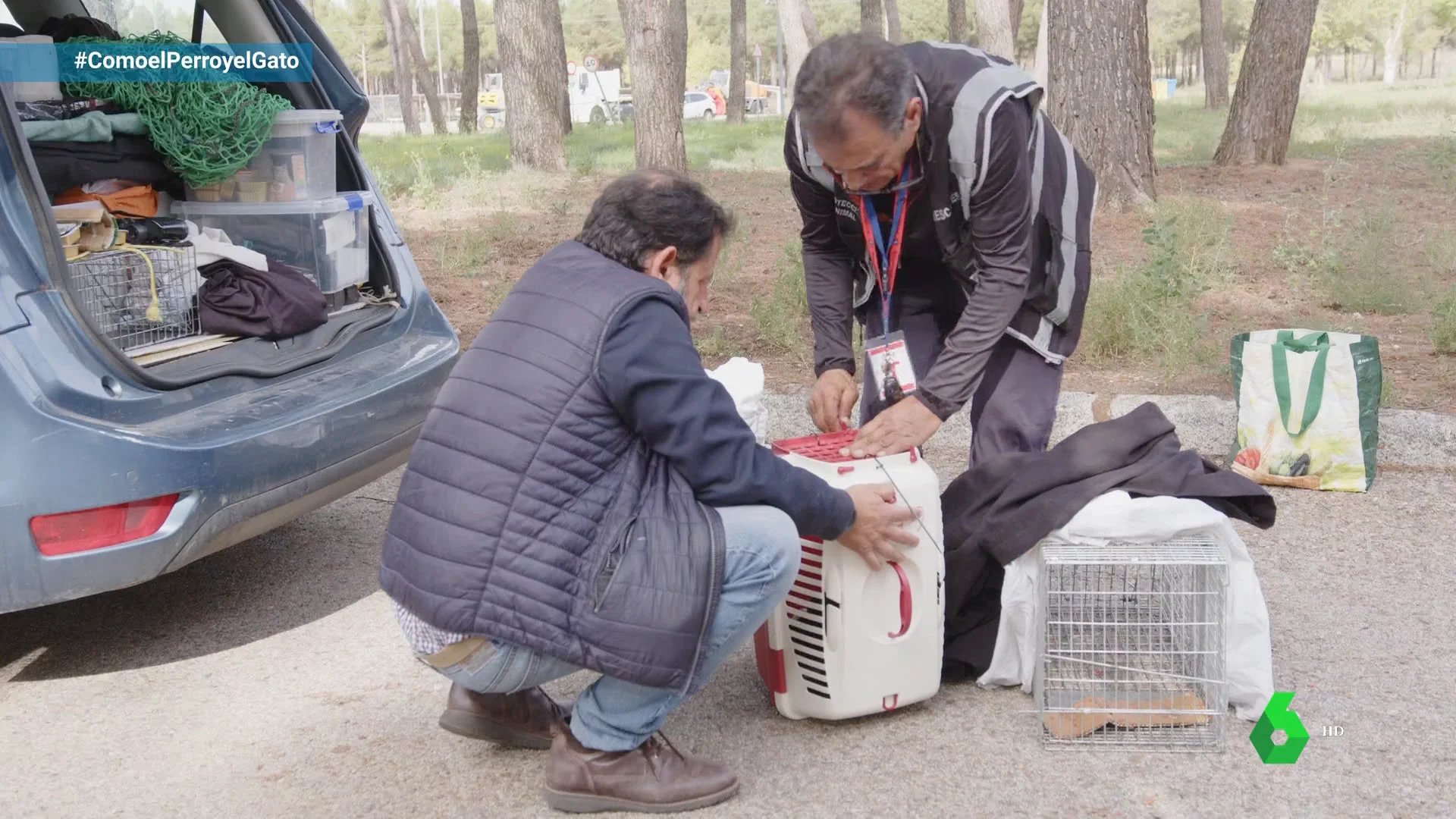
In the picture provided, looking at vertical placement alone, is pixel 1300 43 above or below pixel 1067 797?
above

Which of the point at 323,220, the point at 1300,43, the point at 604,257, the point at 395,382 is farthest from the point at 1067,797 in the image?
the point at 1300,43

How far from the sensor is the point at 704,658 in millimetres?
2773

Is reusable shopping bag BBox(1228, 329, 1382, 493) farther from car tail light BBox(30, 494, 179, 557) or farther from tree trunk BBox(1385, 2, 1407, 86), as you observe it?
tree trunk BBox(1385, 2, 1407, 86)

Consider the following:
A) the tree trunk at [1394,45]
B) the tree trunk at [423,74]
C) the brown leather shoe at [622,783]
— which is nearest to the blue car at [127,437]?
the brown leather shoe at [622,783]

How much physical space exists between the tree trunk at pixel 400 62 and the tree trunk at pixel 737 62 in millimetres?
7824

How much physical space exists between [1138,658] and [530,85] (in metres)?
11.8

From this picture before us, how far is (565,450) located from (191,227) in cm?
252

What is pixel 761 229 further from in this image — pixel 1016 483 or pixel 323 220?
pixel 1016 483

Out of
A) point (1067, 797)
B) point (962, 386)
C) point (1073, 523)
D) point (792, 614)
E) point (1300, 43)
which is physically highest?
point (1300, 43)

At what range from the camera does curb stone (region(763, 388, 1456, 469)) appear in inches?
207

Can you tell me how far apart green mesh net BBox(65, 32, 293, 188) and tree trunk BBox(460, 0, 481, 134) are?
19951mm

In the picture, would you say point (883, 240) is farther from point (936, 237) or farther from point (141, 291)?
point (141, 291)

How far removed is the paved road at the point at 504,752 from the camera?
114 inches

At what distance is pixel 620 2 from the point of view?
1092cm
